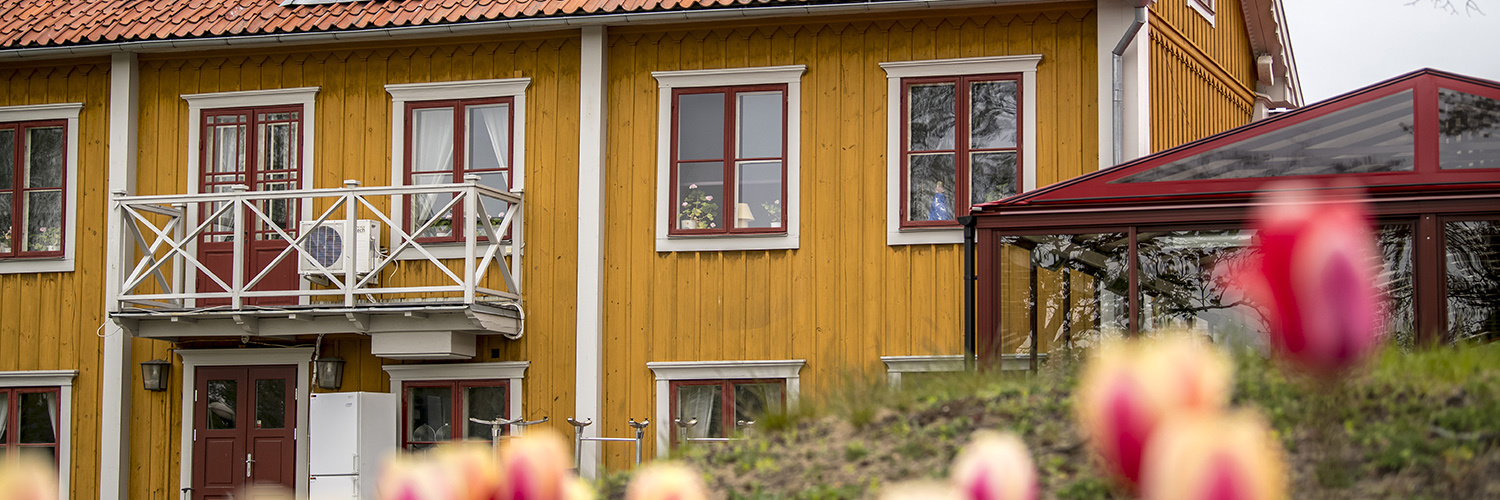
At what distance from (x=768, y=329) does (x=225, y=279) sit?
5.22 m

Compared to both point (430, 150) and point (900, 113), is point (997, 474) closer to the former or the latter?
point (900, 113)

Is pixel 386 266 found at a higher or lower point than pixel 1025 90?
lower

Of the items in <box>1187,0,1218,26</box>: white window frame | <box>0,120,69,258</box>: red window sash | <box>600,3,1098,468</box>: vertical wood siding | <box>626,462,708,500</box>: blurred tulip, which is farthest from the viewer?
<box>1187,0,1218,26</box>: white window frame

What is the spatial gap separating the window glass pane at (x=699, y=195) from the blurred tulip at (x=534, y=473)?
1133 cm

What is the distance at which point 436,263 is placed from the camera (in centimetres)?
1228

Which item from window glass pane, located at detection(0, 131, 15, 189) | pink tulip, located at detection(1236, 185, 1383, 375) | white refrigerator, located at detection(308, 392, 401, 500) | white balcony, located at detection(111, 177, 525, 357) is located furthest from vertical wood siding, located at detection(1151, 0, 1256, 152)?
pink tulip, located at detection(1236, 185, 1383, 375)

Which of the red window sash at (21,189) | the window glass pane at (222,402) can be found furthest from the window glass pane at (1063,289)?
the red window sash at (21,189)

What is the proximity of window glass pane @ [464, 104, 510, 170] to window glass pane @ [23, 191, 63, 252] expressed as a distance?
13.8 ft

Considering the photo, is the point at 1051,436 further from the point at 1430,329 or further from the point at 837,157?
the point at 837,157

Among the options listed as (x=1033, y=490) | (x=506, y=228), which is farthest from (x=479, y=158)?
(x=1033, y=490)

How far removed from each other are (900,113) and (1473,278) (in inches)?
197

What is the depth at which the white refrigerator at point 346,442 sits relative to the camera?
505 inches

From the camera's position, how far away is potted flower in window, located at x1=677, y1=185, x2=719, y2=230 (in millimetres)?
13078

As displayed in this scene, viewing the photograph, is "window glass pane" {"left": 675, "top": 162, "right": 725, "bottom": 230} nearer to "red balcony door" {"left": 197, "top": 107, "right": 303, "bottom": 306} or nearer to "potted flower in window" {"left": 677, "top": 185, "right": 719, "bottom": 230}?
"potted flower in window" {"left": 677, "top": 185, "right": 719, "bottom": 230}
